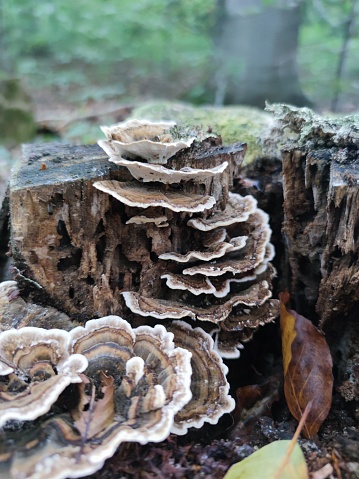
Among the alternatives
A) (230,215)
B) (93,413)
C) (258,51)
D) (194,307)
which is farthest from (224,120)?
(258,51)

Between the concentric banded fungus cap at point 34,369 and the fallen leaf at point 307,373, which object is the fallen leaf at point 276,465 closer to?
the fallen leaf at point 307,373

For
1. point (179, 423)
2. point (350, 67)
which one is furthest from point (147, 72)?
point (179, 423)

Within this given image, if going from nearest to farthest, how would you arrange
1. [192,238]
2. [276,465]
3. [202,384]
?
[276,465]
[202,384]
[192,238]

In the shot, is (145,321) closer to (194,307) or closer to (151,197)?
(194,307)

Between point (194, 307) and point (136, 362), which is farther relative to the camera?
point (194, 307)

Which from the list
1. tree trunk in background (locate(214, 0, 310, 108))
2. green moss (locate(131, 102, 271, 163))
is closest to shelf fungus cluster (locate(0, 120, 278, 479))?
green moss (locate(131, 102, 271, 163))

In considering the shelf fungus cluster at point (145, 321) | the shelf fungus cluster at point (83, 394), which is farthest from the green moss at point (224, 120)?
the shelf fungus cluster at point (83, 394)
